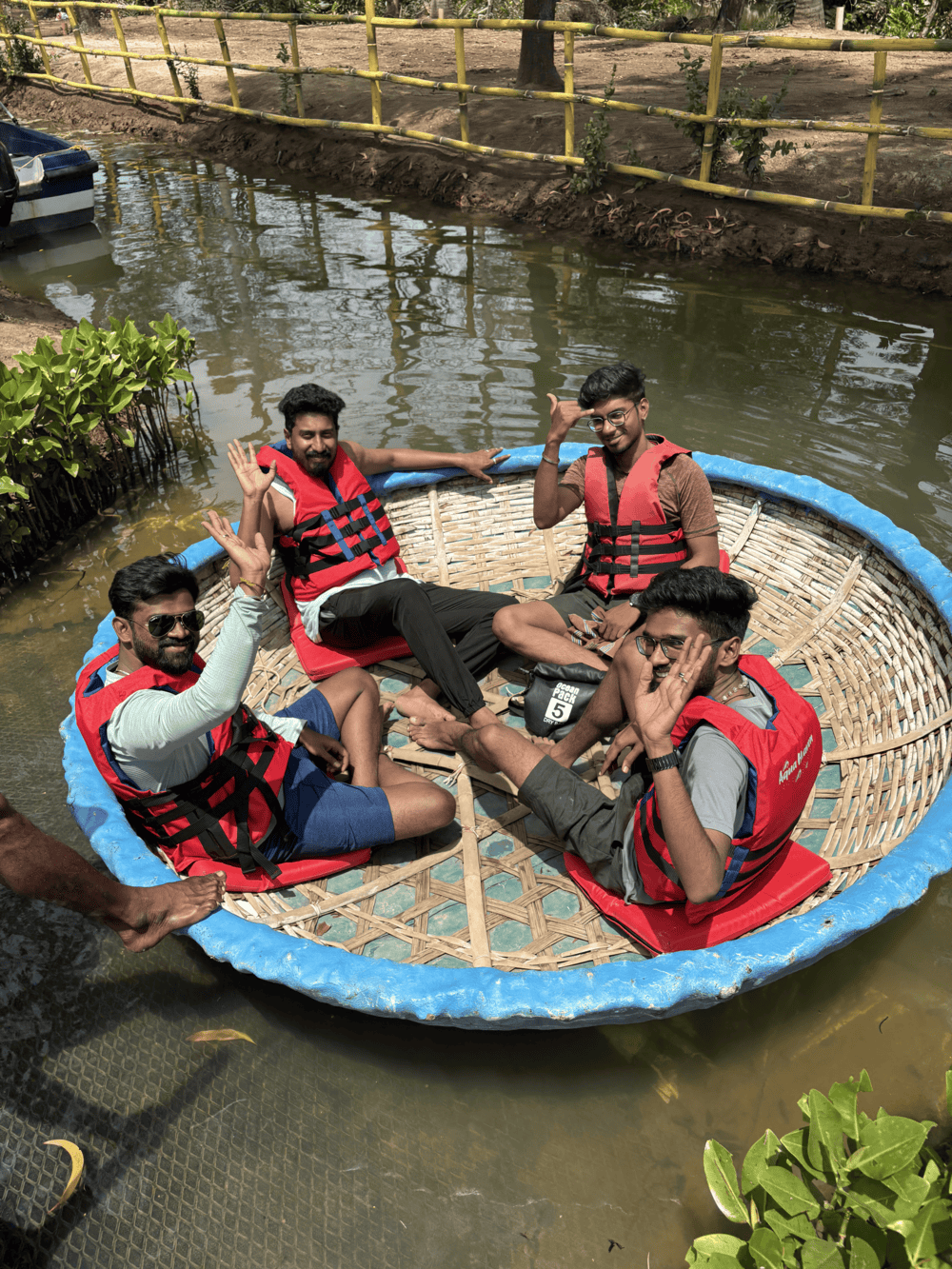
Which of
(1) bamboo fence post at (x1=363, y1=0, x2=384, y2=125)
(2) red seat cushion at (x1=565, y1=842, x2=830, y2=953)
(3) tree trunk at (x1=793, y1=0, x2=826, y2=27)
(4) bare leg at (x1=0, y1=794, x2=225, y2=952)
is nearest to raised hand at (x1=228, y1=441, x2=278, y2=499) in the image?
(4) bare leg at (x1=0, y1=794, x2=225, y2=952)

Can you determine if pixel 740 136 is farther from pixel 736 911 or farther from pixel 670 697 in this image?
pixel 736 911

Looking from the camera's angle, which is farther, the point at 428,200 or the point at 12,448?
the point at 428,200

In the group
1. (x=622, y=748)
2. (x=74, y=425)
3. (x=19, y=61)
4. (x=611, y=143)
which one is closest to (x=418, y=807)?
(x=622, y=748)

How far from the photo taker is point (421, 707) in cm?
356

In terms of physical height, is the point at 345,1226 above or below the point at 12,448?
below

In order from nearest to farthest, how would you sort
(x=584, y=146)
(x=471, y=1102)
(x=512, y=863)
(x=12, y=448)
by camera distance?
(x=471, y=1102)
(x=512, y=863)
(x=12, y=448)
(x=584, y=146)

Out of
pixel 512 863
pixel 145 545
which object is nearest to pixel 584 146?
pixel 145 545

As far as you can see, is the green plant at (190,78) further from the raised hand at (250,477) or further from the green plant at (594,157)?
the raised hand at (250,477)

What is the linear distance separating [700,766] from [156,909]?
5.06 feet

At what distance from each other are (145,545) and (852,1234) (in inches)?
187

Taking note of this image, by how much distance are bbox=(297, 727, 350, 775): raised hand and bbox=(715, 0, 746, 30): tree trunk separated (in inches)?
697

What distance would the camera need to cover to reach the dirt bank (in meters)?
6.67

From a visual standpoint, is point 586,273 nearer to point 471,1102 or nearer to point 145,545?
point 145,545

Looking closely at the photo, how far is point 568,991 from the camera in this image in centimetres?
202
